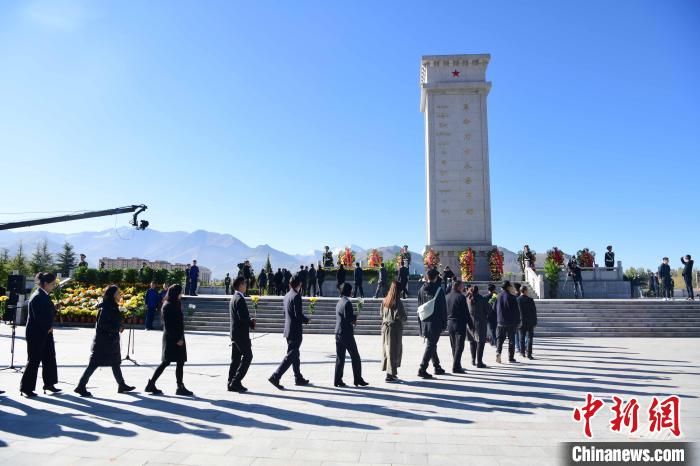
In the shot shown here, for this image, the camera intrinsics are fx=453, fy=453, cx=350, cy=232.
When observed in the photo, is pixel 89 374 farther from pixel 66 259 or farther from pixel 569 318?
pixel 66 259

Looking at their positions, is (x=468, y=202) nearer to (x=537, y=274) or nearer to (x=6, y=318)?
(x=537, y=274)

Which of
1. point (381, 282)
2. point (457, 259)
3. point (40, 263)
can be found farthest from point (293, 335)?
point (40, 263)

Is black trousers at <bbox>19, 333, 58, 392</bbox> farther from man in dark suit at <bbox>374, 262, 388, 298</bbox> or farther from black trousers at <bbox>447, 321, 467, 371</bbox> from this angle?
man in dark suit at <bbox>374, 262, 388, 298</bbox>

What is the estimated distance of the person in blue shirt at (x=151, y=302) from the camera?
61.8 ft

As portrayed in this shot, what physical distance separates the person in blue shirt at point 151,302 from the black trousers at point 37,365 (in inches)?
438

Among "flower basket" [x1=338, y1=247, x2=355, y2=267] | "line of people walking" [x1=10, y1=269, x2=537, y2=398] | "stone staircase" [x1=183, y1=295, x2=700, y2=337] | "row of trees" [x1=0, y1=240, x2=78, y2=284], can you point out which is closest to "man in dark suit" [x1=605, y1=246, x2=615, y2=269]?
"stone staircase" [x1=183, y1=295, x2=700, y2=337]

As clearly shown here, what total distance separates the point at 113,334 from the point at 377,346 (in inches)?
334

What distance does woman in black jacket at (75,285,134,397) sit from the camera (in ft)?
24.6

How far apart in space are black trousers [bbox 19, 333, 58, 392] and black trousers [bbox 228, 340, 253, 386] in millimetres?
2959

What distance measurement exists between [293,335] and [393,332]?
199cm

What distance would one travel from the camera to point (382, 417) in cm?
623

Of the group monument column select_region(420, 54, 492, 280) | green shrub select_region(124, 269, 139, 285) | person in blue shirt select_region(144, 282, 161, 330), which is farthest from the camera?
monument column select_region(420, 54, 492, 280)

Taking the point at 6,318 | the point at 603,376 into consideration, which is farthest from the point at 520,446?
the point at 6,318

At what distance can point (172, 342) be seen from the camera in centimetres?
760
